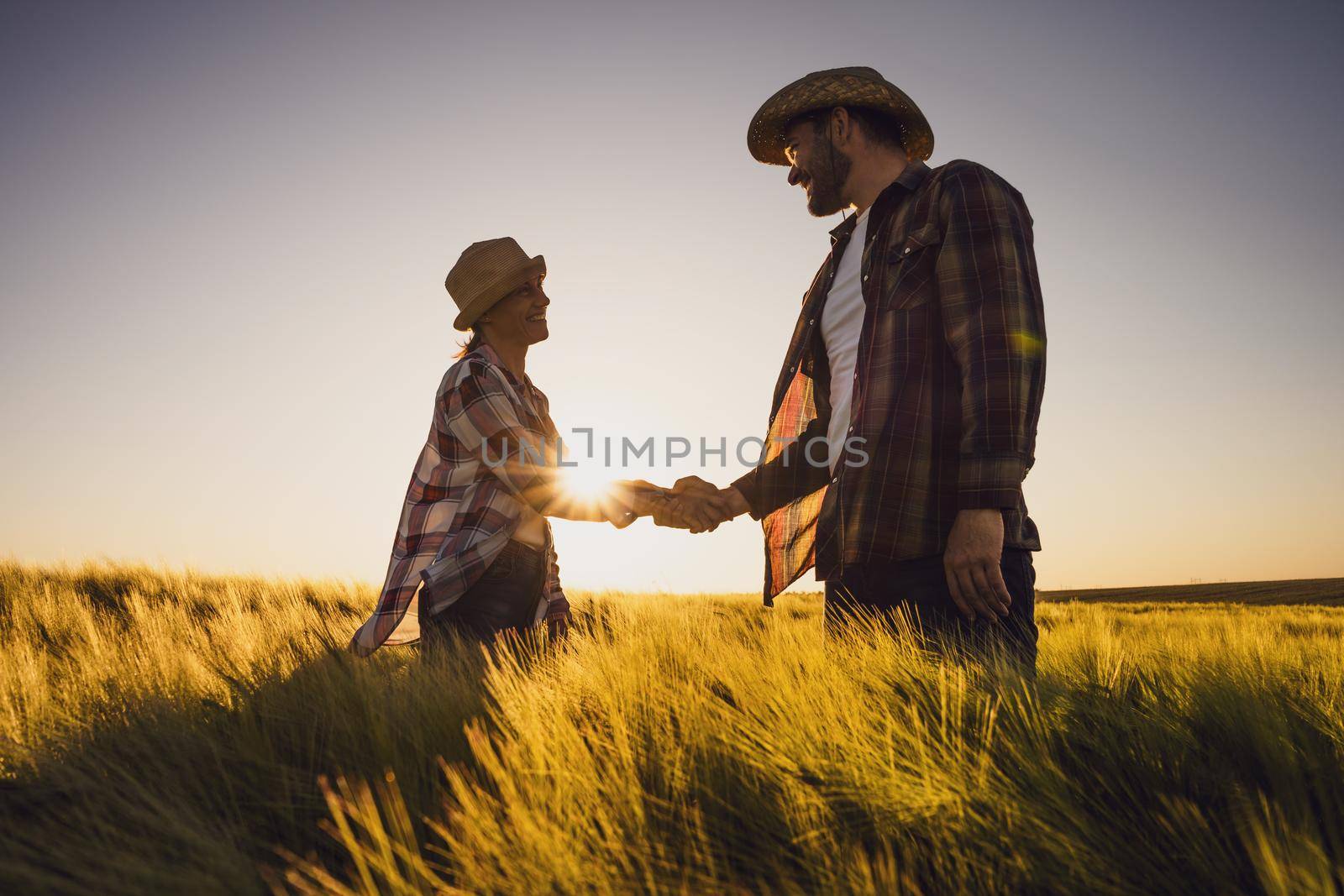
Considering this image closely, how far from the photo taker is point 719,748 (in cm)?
162

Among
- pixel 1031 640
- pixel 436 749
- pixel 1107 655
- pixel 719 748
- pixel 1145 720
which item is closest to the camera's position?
pixel 719 748

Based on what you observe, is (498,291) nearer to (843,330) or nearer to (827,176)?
(827,176)

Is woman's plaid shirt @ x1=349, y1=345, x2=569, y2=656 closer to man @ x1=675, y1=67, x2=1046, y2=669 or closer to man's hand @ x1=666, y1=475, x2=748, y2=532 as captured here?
man's hand @ x1=666, y1=475, x2=748, y2=532

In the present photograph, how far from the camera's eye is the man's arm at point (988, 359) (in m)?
2.02

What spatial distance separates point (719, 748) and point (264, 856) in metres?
0.99

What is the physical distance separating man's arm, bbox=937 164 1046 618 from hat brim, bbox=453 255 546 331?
91.8 inches

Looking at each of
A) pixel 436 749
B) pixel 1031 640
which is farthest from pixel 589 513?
pixel 1031 640

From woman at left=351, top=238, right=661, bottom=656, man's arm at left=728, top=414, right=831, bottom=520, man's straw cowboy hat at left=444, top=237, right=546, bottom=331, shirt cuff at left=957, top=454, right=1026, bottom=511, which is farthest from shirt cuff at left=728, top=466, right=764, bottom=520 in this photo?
man's straw cowboy hat at left=444, top=237, right=546, bottom=331

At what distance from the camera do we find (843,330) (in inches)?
106

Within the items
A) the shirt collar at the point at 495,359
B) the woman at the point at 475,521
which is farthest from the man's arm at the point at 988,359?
the shirt collar at the point at 495,359

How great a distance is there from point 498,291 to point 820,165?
1.81 m

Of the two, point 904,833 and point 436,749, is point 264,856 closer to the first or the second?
point 436,749

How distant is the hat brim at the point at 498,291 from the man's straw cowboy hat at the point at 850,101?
1460 millimetres

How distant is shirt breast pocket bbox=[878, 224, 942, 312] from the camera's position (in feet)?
7.65
